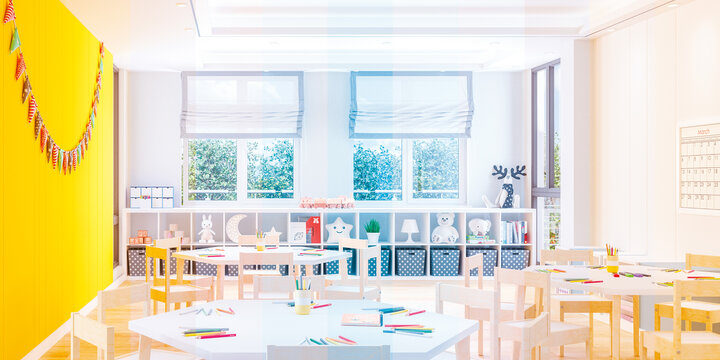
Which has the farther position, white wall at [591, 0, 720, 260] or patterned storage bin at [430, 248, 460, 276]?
patterned storage bin at [430, 248, 460, 276]

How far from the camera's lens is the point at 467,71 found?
30.3ft

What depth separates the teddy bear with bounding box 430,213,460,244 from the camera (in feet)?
29.1

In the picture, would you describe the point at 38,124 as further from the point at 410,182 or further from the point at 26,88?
the point at 410,182

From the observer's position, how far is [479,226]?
29.2 feet

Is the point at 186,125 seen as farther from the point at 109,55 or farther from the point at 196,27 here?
the point at 196,27

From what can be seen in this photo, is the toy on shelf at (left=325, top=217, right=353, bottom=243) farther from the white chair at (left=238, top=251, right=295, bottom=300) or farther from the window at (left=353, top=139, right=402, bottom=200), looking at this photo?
the white chair at (left=238, top=251, right=295, bottom=300)

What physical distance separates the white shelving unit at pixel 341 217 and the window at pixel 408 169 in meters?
0.36

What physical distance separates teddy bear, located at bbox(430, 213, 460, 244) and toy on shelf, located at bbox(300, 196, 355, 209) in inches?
45.9

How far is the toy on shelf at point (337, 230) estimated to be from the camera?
28.7 feet

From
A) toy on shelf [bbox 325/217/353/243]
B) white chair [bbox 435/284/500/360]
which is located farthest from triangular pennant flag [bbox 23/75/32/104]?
toy on shelf [bbox 325/217/353/243]

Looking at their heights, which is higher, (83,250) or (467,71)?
(467,71)

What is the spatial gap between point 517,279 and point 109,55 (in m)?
5.59

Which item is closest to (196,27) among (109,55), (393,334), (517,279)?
(109,55)

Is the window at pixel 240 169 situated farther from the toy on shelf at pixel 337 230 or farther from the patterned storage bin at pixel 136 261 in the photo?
the patterned storage bin at pixel 136 261
